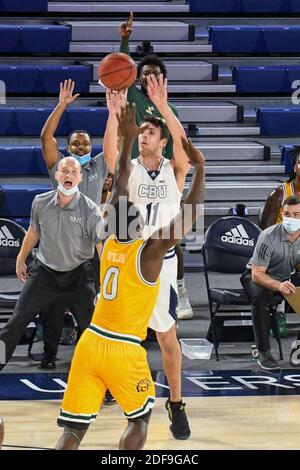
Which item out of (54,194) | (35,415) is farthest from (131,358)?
(54,194)

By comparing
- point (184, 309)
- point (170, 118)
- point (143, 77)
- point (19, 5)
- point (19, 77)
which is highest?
point (19, 5)

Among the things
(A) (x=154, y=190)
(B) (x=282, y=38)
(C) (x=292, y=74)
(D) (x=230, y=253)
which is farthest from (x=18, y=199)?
(B) (x=282, y=38)

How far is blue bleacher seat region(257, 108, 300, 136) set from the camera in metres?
11.9

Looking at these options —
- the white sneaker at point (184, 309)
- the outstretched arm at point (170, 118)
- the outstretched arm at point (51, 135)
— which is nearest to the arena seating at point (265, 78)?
the white sneaker at point (184, 309)

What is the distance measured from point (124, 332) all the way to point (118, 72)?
2.36 metres

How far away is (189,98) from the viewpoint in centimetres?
1247

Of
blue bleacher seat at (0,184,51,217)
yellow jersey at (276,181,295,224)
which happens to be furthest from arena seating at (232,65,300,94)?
yellow jersey at (276,181,295,224)

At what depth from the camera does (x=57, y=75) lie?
12.0 m

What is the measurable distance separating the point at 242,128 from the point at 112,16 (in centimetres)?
235

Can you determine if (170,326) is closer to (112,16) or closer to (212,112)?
(212,112)

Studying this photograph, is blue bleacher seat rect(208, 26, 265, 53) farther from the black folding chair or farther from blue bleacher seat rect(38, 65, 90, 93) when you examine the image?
the black folding chair

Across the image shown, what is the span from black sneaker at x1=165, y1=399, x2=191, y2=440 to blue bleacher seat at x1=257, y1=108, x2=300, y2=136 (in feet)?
20.1

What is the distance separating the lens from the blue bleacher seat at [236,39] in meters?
13.0

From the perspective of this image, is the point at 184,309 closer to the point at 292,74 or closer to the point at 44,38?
the point at 292,74
